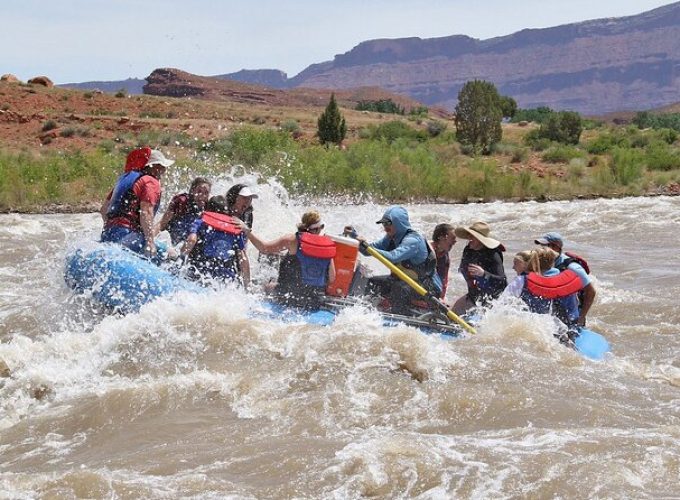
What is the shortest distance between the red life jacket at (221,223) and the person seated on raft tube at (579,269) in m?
2.69

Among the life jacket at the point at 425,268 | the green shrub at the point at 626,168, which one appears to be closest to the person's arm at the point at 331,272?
the life jacket at the point at 425,268

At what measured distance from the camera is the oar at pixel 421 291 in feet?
26.7

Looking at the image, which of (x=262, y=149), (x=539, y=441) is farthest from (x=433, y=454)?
(x=262, y=149)

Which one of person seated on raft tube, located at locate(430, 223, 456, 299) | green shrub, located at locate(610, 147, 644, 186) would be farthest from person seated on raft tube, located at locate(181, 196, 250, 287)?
green shrub, located at locate(610, 147, 644, 186)

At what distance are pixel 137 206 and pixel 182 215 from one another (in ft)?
1.94

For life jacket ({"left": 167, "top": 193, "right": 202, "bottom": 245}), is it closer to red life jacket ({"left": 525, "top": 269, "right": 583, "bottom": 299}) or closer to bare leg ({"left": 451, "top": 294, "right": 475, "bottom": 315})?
bare leg ({"left": 451, "top": 294, "right": 475, "bottom": 315})

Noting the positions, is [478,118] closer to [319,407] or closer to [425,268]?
[425,268]

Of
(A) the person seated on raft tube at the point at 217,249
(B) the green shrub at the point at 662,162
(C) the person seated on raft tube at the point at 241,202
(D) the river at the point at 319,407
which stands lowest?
(B) the green shrub at the point at 662,162

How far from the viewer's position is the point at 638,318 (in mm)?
10406

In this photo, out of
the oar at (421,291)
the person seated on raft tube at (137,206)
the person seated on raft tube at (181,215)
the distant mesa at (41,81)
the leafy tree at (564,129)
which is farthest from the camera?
the distant mesa at (41,81)

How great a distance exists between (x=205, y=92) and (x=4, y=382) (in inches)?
4098

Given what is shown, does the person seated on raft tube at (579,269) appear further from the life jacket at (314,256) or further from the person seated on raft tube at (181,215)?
the person seated on raft tube at (181,215)

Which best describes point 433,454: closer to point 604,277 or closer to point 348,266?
point 348,266

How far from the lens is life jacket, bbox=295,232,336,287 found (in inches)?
323
